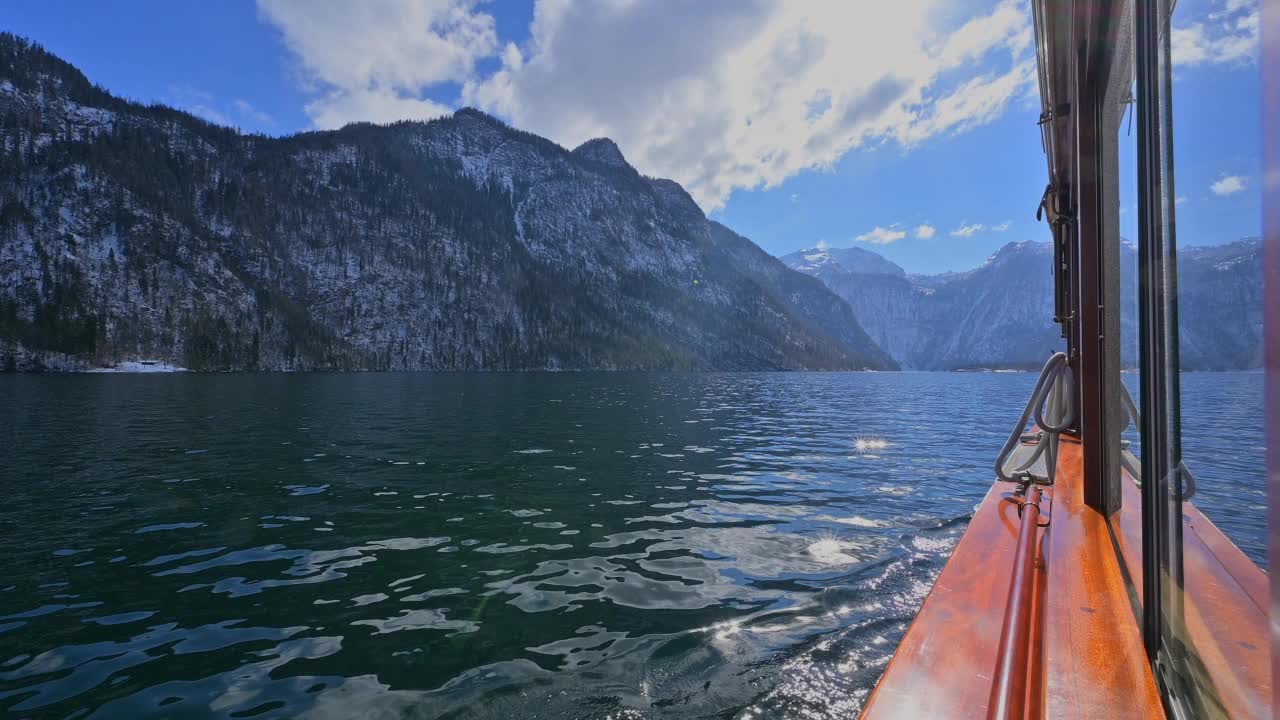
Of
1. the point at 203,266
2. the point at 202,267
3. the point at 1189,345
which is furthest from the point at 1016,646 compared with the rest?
the point at 203,266

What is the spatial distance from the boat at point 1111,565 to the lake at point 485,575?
204mm

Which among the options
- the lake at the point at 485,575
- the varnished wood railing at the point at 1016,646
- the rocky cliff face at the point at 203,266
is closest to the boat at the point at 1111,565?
the varnished wood railing at the point at 1016,646

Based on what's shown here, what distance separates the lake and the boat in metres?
0.20

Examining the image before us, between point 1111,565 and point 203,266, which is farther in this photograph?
point 203,266

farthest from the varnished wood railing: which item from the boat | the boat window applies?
the boat window

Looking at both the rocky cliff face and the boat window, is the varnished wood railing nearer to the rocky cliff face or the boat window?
the boat window

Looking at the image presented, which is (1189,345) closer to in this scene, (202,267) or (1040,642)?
(1040,642)

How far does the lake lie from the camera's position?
453 cm

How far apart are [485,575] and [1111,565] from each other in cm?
604

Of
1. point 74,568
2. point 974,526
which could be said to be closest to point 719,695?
point 974,526

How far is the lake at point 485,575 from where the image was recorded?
453 centimetres

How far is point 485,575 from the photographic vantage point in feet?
23.1

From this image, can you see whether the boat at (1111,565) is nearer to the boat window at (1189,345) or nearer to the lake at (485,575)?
the boat window at (1189,345)

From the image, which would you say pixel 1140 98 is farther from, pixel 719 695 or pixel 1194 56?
pixel 719 695
